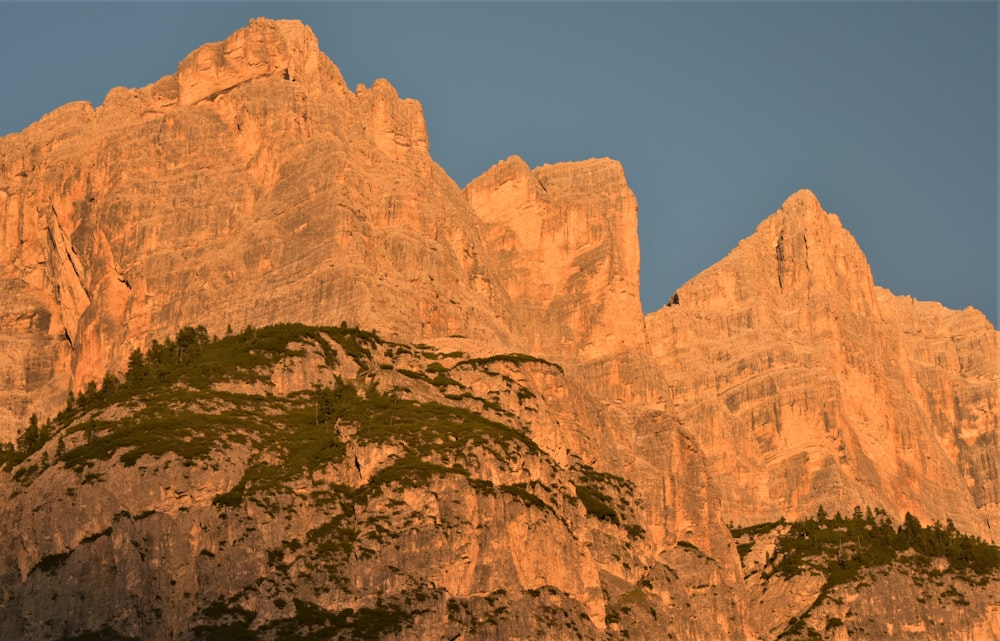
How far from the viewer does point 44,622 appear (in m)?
199

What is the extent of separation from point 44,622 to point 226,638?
15.4 meters

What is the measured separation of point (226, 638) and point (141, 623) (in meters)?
7.27

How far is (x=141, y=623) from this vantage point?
19925 centimetres

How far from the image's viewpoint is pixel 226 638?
654ft

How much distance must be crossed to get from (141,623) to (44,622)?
8.20 metres
